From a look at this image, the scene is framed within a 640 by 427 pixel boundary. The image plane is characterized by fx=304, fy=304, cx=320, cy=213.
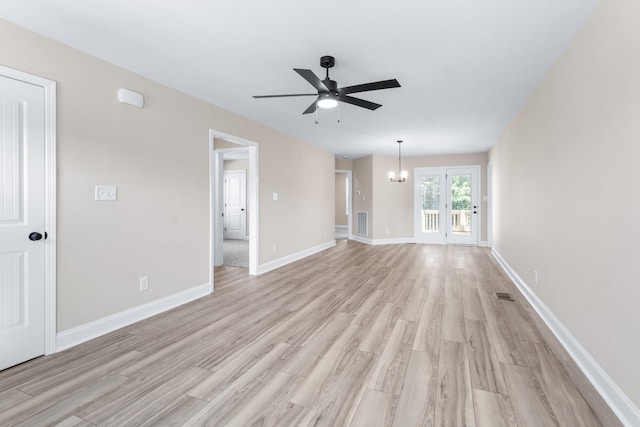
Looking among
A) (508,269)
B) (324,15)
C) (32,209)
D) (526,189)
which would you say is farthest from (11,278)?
(508,269)

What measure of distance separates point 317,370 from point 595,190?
2227 millimetres

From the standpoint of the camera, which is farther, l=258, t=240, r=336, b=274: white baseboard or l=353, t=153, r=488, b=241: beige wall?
l=353, t=153, r=488, b=241: beige wall

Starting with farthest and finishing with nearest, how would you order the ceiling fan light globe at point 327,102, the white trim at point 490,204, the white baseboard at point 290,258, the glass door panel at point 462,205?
the glass door panel at point 462,205
the white trim at point 490,204
the white baseboard at point 290,258
the ceiling fan light globe at point 327,102

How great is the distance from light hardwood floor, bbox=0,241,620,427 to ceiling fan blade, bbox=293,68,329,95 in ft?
7.11

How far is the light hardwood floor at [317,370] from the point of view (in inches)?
66.7

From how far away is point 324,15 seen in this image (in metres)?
2.10

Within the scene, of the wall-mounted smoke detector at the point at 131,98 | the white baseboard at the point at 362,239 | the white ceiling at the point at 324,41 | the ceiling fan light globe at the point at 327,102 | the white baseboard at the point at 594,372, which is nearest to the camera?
the white baseboard at the point at 594,372

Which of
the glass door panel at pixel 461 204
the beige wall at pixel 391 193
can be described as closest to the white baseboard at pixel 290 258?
the beige wall at pixel 391 193

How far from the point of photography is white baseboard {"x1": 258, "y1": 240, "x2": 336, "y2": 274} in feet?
16.5

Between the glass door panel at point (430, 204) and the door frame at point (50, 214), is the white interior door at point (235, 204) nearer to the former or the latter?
the glass door panel at point (430, 204)

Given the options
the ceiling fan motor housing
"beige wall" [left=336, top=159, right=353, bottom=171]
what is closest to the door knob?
the ceiling fan motor housing

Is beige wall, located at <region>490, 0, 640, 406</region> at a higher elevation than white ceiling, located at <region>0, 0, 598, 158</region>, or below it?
below

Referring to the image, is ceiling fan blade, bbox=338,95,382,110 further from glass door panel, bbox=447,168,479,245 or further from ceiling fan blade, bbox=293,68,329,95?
glass door panel, bbox=447,168,479,245

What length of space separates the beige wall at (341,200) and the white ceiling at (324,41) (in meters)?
8.04
